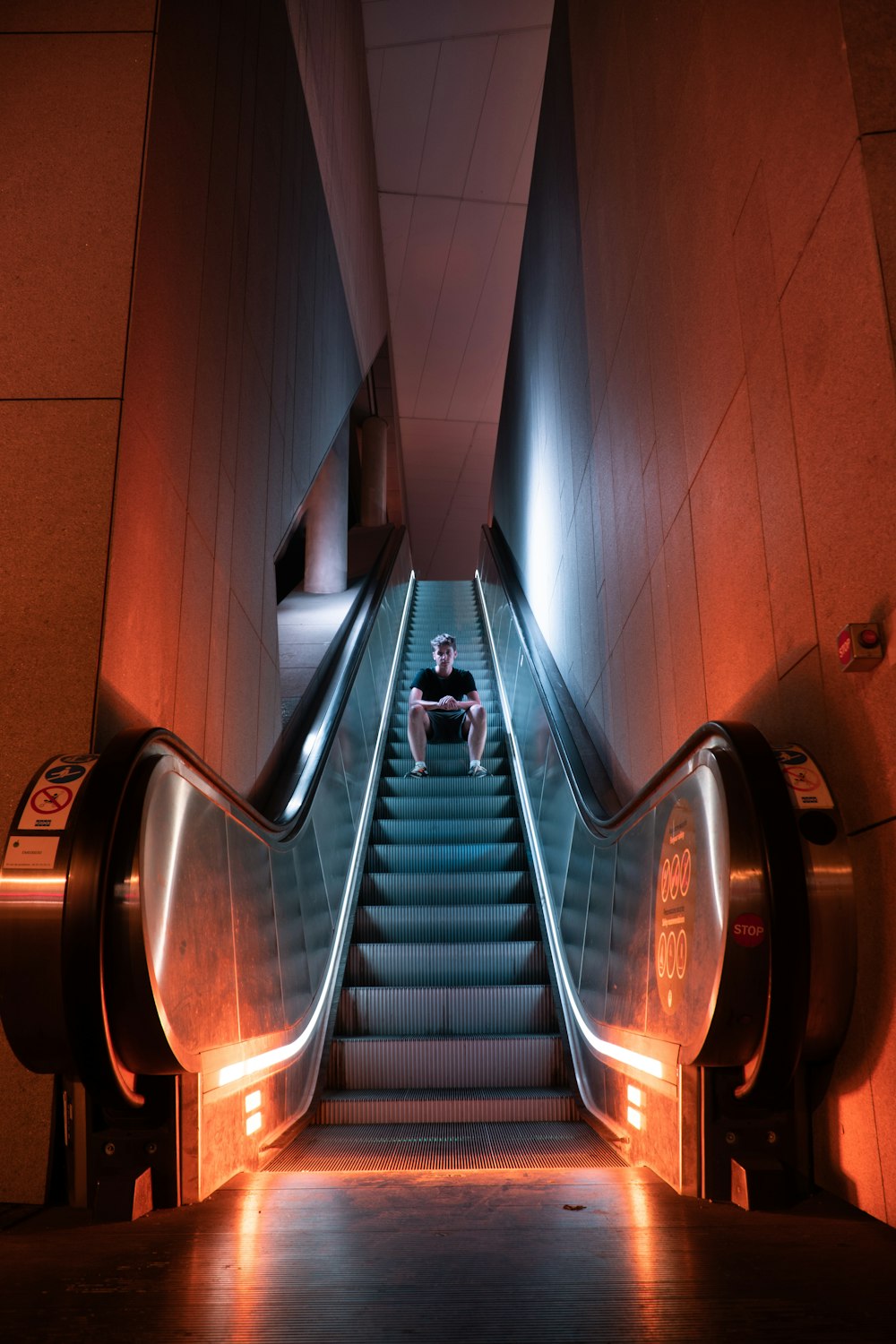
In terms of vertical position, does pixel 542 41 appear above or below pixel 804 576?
above

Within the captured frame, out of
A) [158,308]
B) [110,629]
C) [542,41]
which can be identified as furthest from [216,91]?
[542,41]

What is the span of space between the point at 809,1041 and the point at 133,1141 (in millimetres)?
1503

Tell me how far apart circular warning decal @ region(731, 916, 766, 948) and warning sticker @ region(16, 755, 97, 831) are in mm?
1406

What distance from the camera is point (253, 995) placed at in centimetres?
302

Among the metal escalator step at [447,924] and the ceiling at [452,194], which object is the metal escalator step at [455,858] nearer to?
the metal escalator step at [447,924]

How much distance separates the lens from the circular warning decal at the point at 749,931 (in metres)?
1.99

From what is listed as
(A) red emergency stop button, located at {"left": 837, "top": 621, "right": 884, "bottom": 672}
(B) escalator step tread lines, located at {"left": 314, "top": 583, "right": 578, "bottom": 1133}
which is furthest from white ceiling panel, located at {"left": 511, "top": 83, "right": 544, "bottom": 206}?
(A) red emergency stop button, located at {"left": 837, "top": 621, "right": 884, "bottom": 672}

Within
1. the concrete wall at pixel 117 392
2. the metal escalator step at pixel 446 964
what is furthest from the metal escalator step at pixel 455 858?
the concrete wall at pixel 117 392

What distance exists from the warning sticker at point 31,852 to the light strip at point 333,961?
84 centimetres

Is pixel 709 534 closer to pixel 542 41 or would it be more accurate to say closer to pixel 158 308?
pixel 158 308

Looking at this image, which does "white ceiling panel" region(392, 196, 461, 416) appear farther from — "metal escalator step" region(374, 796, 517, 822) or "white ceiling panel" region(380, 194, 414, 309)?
"metal escalator step" region(374, 796, 517, 822)

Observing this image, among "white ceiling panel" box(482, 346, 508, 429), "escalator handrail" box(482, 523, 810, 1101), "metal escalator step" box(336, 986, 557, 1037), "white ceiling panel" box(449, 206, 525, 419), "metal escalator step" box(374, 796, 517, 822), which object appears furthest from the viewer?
"white ceiling panel" box(482, 346, 508, 429)

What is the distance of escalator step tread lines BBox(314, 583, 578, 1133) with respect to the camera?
12.4 ft

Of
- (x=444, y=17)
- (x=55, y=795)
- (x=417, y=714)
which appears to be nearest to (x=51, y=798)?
(x=55, y=795)
